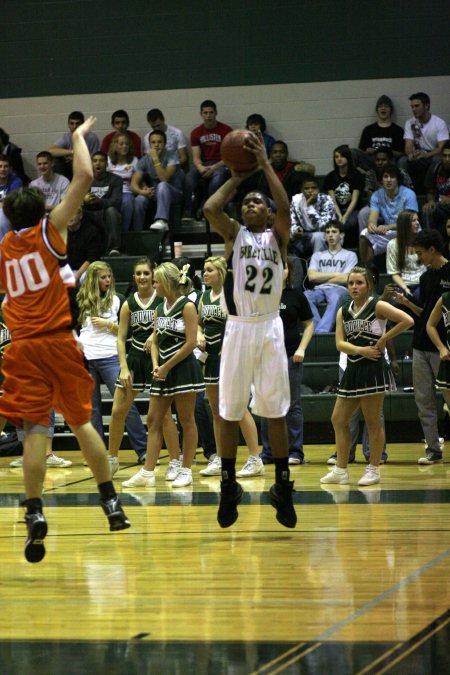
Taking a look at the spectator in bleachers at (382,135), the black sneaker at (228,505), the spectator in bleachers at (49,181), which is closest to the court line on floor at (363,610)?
the black sneaker at (228,505)

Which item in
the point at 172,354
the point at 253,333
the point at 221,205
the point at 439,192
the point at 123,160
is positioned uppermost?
the point at 123,160

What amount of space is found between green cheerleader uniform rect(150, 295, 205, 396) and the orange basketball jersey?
113 inches

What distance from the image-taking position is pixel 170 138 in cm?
1312

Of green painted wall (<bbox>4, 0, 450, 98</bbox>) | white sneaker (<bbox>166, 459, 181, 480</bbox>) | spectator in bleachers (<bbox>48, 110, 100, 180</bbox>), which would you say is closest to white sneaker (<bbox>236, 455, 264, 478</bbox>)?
white sneaker (<bbox>166, 459, 181, 480</bbox>)

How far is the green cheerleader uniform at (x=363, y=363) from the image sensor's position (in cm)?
725

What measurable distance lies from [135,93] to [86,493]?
7.86 meters

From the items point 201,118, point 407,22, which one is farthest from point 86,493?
point 407,22

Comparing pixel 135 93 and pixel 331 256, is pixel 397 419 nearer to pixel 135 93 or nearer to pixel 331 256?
pixel 331 256

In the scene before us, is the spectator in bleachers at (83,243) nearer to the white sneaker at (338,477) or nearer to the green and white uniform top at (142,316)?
the green and white uniform top at (142,316)

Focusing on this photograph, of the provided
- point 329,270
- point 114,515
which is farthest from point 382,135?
point 114,515

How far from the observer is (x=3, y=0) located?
14062 mm

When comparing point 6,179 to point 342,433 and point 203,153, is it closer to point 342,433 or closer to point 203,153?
point 203,153

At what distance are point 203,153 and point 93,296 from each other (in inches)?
188

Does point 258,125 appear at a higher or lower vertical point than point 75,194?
higher
